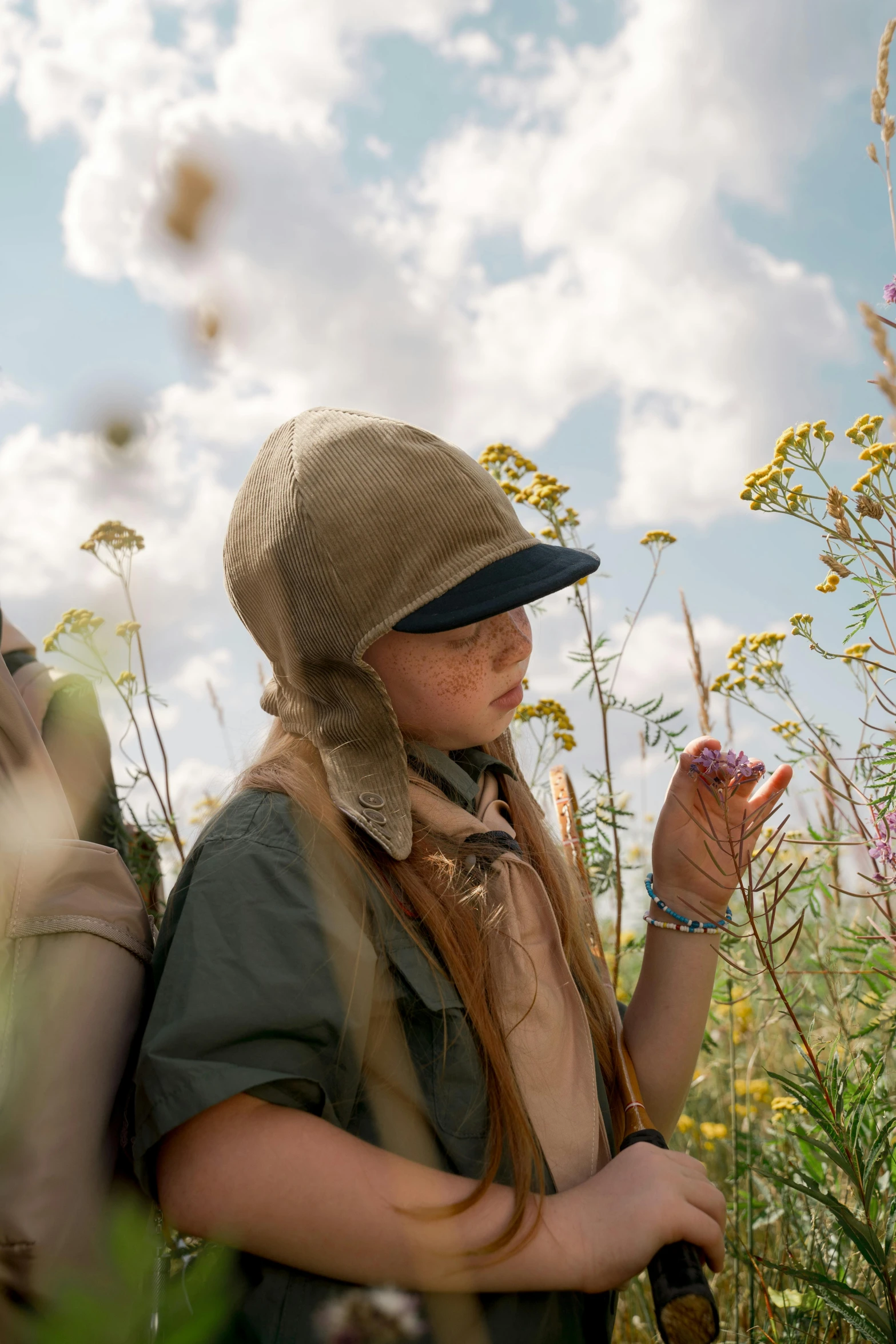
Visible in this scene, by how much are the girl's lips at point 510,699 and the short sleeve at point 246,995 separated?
0.41 metres

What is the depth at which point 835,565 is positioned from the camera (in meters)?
1.42

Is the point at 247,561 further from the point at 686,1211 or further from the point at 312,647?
the point at 686,1211

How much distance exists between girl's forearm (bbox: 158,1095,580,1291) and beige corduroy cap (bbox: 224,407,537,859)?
1.28ft

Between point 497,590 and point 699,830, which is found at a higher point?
point 497,590

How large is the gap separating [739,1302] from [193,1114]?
1.92m

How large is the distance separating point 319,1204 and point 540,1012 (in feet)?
1.33

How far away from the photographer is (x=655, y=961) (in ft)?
5.70

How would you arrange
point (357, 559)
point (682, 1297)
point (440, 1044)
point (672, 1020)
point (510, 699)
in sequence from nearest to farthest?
point (682, 1297) < point (440, 1044) < point (357, 559) < point (510, 699) < point (672, 1020)

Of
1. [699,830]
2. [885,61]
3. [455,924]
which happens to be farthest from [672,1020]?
[885,61]

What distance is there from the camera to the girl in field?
113 cm

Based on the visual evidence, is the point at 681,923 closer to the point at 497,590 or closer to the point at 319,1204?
the point at 497,590

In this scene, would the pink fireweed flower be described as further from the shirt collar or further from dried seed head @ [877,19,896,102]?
dried seed head @ [877,19,896,102]

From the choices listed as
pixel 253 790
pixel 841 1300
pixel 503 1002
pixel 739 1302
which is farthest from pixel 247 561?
pixel 739 1302

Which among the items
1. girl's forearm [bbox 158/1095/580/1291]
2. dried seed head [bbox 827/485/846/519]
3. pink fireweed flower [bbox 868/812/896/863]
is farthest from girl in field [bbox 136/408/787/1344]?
dried seed head [bbox 827/485/846/519]
